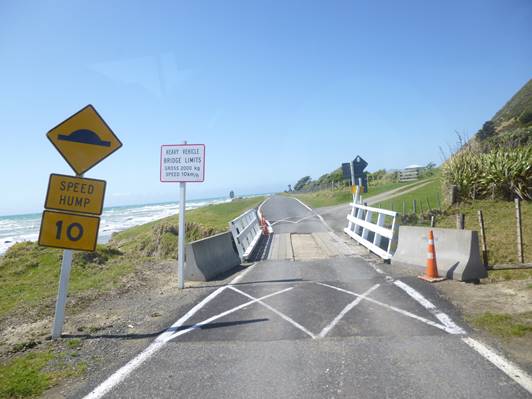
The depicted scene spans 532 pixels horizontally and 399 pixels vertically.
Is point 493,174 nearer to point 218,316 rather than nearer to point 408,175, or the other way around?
point 218,316

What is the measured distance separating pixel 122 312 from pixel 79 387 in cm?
288

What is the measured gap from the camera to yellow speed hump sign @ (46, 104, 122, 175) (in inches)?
220

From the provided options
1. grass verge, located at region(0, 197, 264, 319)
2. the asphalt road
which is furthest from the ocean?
the asphalt road

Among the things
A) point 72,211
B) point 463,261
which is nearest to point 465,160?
point 463,261

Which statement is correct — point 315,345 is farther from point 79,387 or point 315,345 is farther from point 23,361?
point 23,361

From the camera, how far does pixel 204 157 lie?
28.4 ft

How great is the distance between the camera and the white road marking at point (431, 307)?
15.6 feet

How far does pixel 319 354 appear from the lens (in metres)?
4.16

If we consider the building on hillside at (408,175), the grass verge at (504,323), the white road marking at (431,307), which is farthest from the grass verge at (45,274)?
the building on hillside at (408,175)

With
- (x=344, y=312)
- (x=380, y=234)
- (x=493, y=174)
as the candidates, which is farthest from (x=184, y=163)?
(x=493, y=174)

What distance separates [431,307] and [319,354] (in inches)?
99.6

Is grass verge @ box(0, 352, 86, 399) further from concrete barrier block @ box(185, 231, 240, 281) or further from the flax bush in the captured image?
the flax bush

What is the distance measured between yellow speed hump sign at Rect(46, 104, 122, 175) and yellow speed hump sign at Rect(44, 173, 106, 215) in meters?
0.21

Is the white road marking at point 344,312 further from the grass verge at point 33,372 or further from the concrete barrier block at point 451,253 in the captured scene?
the grass verge at point 33,372
